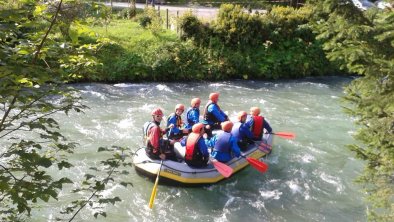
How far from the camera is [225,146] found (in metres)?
8.47

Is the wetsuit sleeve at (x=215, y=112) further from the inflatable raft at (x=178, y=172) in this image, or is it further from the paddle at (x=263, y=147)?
the inflatable raft at (x=178, y=172)

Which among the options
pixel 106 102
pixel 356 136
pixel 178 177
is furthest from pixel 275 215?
pixel 106 102

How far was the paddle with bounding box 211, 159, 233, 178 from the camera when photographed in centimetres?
811

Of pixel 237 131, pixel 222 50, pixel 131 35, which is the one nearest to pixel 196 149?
pixel 237 131

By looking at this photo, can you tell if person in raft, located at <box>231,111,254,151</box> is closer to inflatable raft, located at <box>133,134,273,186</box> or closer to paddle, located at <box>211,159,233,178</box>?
inflatable raft, located at <box>133,134,273,186</box>

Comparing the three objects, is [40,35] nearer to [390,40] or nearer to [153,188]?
[390,40]

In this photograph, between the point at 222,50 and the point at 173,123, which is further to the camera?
the point at 222,50

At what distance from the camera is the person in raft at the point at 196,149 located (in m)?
8.07

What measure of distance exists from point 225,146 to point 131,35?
1082 centimetres

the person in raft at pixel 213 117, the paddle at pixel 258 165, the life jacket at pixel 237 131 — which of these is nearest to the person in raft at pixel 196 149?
the paddle at pixel 258 165

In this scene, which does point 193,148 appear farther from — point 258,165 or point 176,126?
point 258,165

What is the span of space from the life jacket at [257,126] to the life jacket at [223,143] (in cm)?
125

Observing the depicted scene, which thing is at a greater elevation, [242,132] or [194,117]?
[194,117]

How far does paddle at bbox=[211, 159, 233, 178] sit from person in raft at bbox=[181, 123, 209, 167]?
10.2 inches
